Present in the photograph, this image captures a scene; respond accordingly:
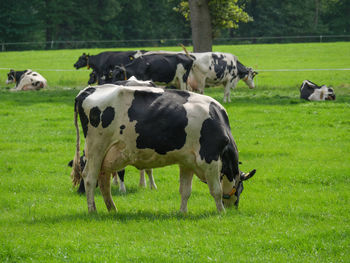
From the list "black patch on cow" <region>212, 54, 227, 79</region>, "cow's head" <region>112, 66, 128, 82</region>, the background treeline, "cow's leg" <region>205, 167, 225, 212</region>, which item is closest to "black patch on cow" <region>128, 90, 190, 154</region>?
"cow's leg" <region>205, 167, 225, 212</region>

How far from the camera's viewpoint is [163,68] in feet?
65.4

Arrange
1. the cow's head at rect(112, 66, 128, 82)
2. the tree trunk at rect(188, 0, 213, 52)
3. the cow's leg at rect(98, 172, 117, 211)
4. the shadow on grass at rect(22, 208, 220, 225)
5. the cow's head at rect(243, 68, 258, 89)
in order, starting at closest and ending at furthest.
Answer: the shadow on grass at rect(22, 208, 220, 225) → the cow's leg at rect(98, 172, 117, 211) → the cow's head at rect(112, 66, 128, 82) → the cow's head at rect(243, 68, 258, 89) → the tree trunk at rect(188, 0, 213, 52)

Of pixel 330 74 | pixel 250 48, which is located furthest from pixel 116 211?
pixel 250 48

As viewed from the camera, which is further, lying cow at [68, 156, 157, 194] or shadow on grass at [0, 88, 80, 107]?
shadow on grass at [0, 88, 80, 107]

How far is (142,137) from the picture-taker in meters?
7.79

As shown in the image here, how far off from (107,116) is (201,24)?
20994mm

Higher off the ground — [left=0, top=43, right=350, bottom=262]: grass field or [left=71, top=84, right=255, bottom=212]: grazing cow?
[left=71, top=84, right=255, bottom=212]: grazing cow

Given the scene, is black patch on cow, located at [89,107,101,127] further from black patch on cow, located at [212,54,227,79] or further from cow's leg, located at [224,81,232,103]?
black patch on cow, located at [212,54,227,79]

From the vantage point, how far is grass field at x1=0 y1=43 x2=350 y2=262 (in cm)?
649

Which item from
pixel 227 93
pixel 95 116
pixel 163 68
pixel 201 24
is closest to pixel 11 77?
pixel 201 24

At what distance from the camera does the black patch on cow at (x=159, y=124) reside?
25.5 ft

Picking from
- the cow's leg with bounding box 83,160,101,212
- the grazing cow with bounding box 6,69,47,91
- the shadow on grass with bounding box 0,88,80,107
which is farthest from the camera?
the grazing cow with bounding box 6,69,47,91

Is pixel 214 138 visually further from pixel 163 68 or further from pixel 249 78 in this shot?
pixel 249 78

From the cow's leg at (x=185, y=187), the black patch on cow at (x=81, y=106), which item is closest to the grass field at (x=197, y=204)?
the cow's leg at (x=185, y=187)
